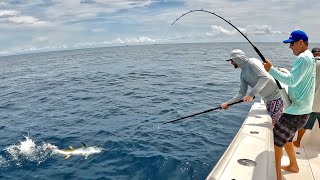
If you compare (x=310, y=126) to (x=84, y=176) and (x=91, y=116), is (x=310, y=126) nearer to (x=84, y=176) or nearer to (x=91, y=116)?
(x=84, y=176)

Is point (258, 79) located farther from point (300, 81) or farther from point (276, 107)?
point (300, 81)

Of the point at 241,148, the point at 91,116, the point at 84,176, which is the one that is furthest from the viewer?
the point at 91,116

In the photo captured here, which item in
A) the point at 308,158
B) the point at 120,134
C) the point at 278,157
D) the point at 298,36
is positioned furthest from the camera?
the point at 120,134

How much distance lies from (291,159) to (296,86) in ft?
5.10

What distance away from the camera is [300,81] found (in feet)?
11.7

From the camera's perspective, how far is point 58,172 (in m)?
6.43

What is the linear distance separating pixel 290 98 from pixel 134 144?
507 centimetres

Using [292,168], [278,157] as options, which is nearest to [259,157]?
[278,157]

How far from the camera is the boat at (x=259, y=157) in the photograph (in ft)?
12.5

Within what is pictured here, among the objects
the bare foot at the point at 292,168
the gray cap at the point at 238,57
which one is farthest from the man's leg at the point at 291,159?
the gray cap at the point at 238,57

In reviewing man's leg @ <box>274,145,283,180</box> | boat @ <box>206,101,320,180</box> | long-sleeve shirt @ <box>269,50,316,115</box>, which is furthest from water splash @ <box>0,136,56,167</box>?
long-sleeve shirt @ <box>269,50,316,115</box>

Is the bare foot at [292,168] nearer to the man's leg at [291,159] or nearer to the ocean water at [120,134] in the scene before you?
the man's leg at [291,159]

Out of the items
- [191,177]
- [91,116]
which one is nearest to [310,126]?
[191,177]

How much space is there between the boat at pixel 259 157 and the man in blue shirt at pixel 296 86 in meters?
0.41
